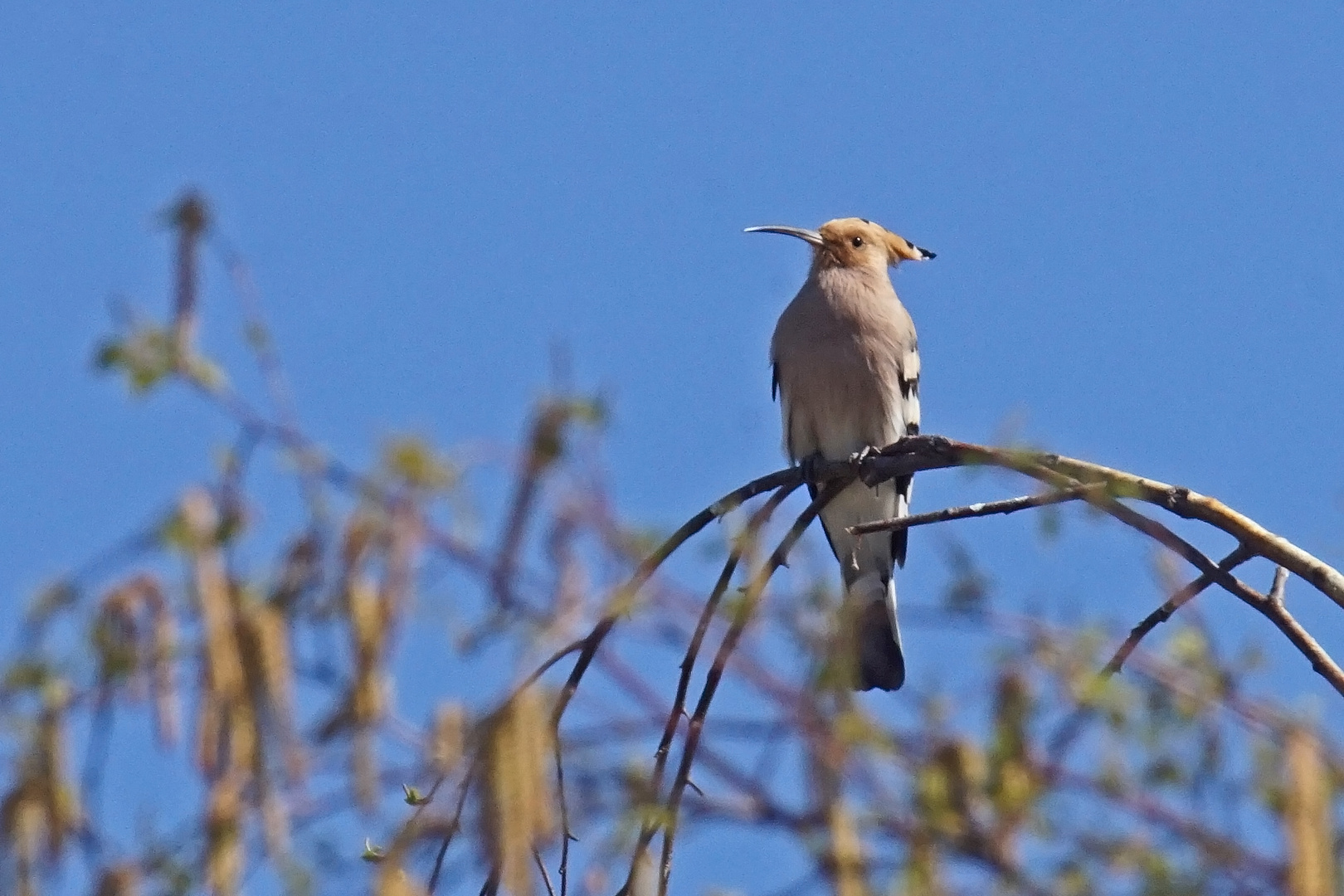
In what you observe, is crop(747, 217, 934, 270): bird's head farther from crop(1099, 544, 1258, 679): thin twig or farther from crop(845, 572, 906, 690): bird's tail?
crop(1099, 544, 1258, 679): thin twig

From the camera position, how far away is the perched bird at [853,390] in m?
6.14

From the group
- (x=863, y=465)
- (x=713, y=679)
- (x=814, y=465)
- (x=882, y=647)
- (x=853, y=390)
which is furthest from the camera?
(x=853, y=390)

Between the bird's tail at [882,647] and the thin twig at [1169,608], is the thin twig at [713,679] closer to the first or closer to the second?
the thin twig at [1169,608]

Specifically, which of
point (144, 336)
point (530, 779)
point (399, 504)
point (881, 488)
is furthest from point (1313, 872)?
point (881, 488)

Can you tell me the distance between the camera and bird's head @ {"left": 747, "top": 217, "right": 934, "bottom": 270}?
6754 mm

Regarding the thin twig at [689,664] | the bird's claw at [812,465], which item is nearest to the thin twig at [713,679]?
the thin twig at [689,664]

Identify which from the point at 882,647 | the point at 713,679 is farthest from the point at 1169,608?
the point at 882,647

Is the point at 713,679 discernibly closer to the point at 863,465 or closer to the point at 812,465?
the point at 863,465

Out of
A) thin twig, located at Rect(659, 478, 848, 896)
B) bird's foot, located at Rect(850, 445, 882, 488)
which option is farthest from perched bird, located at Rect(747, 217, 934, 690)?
thin twig, located at Rect(659, 478, 848, 896)

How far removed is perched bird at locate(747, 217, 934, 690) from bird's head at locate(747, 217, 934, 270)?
5cm

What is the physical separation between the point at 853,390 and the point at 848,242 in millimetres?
864

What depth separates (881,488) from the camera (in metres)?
6.41

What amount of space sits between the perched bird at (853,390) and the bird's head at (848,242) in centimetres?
A: 5

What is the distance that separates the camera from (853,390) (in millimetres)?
6133
